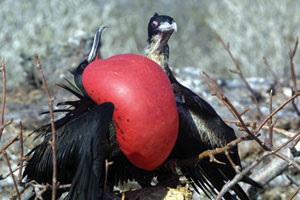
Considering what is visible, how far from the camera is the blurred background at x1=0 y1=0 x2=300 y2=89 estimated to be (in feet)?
20.5

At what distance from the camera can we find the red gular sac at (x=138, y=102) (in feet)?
6.94

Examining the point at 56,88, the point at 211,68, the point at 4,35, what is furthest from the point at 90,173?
the point at 211,68

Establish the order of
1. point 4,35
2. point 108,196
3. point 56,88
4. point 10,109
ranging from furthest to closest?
point 4,35, point 56,88, point 10,109, point 108,196

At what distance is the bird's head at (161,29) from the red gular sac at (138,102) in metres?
0.75

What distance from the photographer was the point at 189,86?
4.62m

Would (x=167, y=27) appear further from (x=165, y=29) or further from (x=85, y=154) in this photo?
(x=85, y=154)

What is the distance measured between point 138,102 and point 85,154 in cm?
27

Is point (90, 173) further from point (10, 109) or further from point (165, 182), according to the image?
point (10, 109)

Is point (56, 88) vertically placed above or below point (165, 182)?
above

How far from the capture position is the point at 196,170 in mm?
2783

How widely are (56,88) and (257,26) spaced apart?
13.5 ft

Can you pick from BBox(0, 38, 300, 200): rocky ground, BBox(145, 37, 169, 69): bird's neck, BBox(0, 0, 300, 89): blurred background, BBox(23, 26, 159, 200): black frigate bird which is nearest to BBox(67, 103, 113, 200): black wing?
BBox(23, 26, 159, 200): black frigate bird

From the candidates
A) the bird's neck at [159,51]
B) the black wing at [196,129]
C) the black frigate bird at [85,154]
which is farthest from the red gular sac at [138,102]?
the bird's neck at [159,51]

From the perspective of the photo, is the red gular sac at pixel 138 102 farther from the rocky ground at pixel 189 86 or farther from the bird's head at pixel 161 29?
the rocky ground at pixel 189 86
